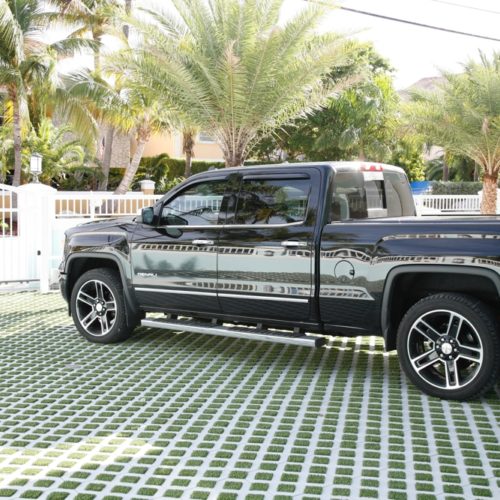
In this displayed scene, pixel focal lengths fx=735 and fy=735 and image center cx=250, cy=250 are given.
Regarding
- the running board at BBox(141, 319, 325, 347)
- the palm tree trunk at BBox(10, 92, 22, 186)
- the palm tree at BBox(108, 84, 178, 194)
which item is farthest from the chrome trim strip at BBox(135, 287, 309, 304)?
the palm tree trunk at BBox(10, 92, 22, 186)

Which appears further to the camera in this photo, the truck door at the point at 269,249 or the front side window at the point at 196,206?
the front side window at the point at 196,206

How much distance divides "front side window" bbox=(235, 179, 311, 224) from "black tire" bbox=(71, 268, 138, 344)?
1.76m

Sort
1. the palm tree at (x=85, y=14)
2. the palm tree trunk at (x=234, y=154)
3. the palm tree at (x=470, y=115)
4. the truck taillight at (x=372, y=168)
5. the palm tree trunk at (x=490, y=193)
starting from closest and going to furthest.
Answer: the truck taillight at (x=372, y=168) → the palm tree trunk at (x=234, y=154) → the palm tree at (x=470, y=115) → the palm tree trunk at (x=490, y=193) → the palm tree at (x=85, y=14)

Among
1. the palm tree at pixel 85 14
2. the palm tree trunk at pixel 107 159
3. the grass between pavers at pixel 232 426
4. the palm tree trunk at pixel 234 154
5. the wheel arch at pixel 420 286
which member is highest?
the palm tree at pixel 85 14

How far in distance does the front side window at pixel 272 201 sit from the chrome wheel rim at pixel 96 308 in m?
1.92

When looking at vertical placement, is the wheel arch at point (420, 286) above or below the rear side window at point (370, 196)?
below

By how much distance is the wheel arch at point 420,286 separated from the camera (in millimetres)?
5848

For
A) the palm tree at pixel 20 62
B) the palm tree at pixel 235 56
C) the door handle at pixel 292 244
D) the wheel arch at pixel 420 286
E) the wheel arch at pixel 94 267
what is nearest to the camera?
the wheel arch at pixel 420 286

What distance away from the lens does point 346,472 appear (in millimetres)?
4488

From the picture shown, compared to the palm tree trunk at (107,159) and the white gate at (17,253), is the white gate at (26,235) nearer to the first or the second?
the white gate at (17,253)

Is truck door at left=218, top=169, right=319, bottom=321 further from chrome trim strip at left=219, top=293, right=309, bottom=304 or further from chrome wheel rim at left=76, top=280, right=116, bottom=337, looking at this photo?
chrome wheel rim at left=76, top=280, right=116, bottom=337

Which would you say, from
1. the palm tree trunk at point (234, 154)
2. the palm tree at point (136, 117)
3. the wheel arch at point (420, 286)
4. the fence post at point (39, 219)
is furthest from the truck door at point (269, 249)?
the palm tree at point (136, 117)

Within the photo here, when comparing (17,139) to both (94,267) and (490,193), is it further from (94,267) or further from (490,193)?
(94,267)

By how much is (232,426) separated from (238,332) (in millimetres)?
1811
